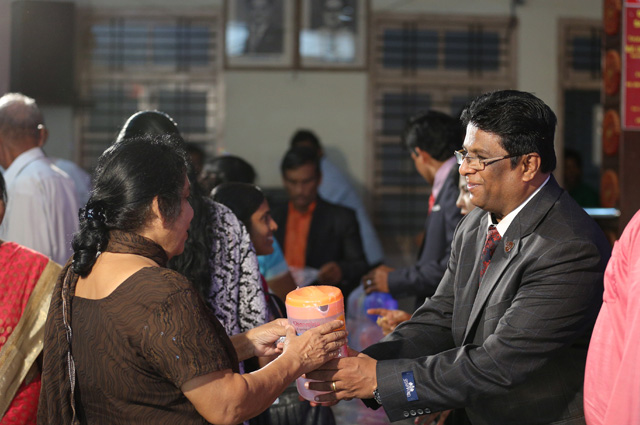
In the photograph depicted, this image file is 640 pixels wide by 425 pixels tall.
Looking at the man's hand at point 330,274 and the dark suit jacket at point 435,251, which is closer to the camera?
the dark suit jacket at point 435,251

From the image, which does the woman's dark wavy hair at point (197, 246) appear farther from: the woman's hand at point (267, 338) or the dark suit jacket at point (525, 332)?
the dark suit jacket at point (525, 332)

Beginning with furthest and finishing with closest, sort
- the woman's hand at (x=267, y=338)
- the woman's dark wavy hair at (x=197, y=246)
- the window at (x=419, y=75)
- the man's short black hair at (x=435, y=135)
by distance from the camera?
1. the window at (x=419, y=75)
2. the man's short black hair at (x=435, y=135)
3. the woman's dark wavy hair at (x=197, y=246)
4. the woman's hand at (x=267, y=338)

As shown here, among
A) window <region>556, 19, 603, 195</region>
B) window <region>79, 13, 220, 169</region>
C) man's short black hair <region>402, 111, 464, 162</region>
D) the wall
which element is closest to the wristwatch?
man's short black hair <region>402, 111, 464, 162</region>

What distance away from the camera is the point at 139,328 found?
1.39 m

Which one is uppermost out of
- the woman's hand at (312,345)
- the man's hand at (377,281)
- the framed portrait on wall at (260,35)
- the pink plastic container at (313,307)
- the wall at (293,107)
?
the framed portrait on wall at (260,35)

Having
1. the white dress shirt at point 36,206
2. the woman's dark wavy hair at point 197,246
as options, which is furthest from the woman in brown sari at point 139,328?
the white dress shirt at point 36,206

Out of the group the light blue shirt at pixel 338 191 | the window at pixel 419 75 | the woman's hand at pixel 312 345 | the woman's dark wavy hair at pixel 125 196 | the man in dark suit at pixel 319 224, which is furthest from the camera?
the window at pixel 419 75

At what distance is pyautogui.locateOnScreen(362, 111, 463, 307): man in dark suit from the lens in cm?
300

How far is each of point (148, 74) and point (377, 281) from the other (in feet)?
12.7

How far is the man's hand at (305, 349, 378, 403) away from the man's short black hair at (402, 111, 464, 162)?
1.64 meters

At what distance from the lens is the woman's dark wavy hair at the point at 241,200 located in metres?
2.49

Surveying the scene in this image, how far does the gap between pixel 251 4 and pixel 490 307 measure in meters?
4.99

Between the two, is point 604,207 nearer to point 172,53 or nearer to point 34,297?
point 34,297

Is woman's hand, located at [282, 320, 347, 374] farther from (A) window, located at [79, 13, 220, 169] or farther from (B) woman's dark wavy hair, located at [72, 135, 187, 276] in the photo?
(A) window, located at [79, 13, 220, 169]
